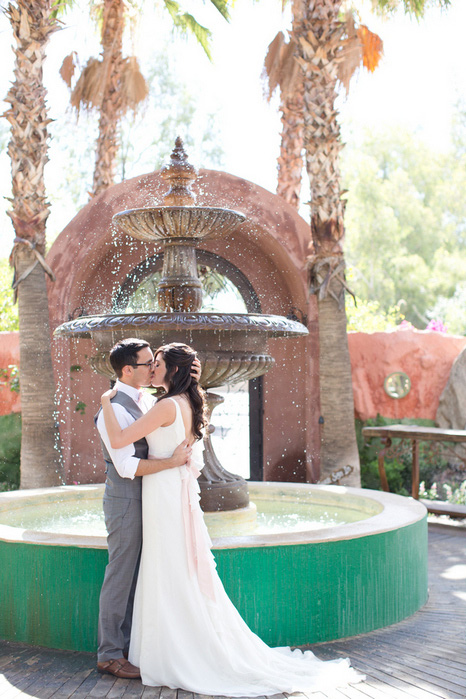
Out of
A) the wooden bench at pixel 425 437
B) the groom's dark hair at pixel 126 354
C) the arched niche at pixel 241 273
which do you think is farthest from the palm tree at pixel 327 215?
the groom's dark hair at pixel 126 354

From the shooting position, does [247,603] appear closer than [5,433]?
Yes

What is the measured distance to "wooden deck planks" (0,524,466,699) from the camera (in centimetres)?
361

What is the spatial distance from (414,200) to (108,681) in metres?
32.2

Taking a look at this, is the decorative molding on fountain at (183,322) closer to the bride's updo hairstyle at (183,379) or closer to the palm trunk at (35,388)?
the bride's updo hairstyle at (183,379)

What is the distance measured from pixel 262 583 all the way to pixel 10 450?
7079mm

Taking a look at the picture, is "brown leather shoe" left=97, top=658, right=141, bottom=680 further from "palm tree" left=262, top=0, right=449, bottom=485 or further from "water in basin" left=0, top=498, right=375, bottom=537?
"palm tree" left=262, top=0, right=449, bottom=485

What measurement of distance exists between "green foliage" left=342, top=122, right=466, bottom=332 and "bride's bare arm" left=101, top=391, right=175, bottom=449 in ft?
96.7

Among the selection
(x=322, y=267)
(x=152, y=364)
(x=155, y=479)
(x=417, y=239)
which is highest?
(x=417, y=239)

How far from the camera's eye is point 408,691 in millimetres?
3625

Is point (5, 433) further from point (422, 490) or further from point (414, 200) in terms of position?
point (414, 200)

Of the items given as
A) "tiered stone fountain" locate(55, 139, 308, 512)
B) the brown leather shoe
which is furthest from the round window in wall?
the brown leather shoe

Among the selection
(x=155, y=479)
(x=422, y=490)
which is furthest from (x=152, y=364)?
(x=422, y=490)

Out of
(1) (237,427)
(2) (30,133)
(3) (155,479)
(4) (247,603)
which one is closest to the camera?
(3) (155,479)

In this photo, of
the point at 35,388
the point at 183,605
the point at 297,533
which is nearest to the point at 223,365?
the point at 297,533
